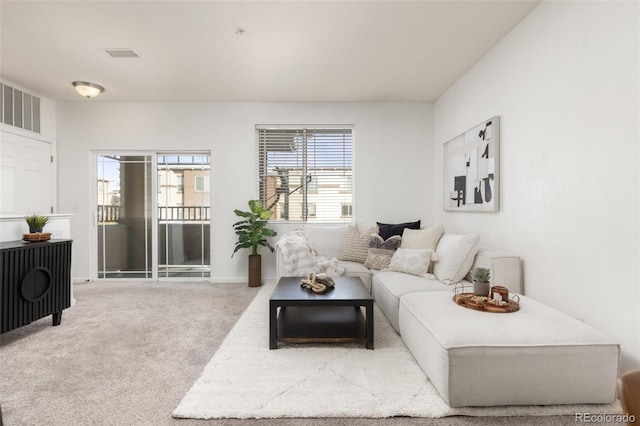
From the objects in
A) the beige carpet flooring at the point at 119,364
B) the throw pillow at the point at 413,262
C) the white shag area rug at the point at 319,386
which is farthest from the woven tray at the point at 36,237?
the throw pillow at the point at 413,262

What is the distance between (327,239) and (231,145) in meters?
2.01

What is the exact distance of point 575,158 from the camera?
210 centimetres

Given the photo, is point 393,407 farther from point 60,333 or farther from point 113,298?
point 113,298

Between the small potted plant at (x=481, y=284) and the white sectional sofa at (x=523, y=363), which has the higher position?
the small potted plant at (x=481, y=284)

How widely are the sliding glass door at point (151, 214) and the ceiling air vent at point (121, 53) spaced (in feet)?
5.67

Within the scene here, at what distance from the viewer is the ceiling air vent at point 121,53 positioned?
122 inches

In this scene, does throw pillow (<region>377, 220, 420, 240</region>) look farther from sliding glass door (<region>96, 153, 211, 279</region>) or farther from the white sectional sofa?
sliding glass door (<region>96, 153, 211, 279</region>)

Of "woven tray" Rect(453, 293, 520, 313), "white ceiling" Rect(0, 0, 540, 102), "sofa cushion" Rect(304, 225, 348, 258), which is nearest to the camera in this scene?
"woven tray" Rect(453, 293, 520, 313)

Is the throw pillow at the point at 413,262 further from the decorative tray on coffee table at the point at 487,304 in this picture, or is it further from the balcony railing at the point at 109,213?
the balcony railing at the point at 109,213

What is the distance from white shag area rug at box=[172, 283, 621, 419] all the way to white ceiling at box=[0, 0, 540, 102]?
258cm

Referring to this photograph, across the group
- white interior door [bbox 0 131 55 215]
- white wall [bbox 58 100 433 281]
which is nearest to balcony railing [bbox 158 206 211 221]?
white wall [bbox 58 100 433 281]

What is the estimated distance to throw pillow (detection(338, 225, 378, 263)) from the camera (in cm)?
391

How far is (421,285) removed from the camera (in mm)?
2760

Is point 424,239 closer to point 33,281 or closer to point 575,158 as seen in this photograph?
point 575,158
